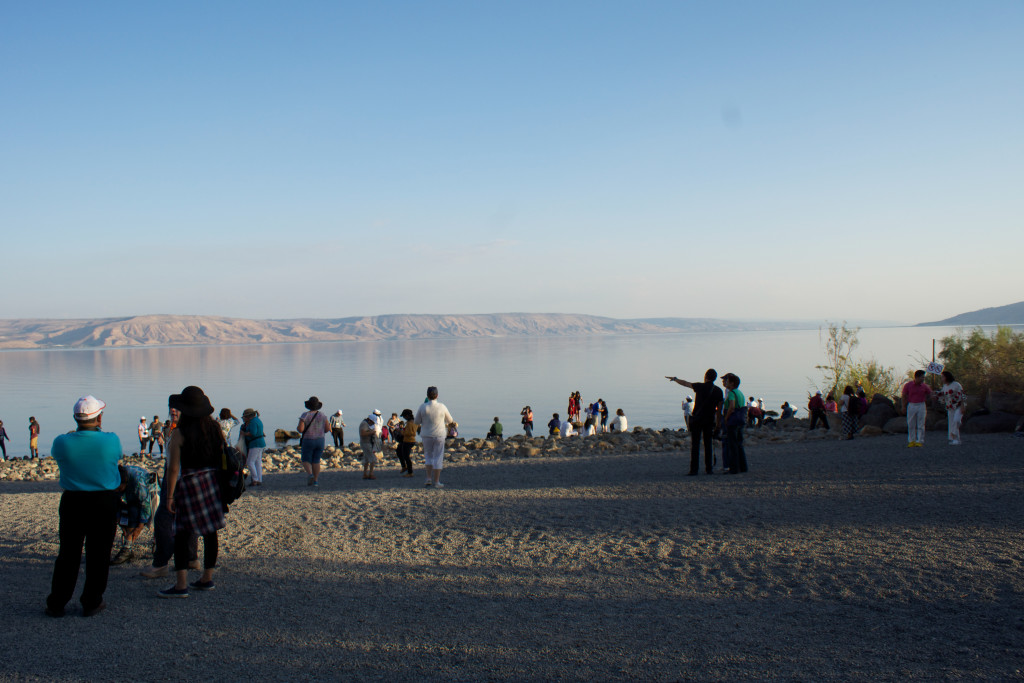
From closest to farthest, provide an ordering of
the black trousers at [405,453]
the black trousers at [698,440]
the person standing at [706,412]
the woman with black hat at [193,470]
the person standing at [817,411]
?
the woman with black hat at [193,470] < the person standing at [706,412] < the black trousers at [698,440] < the black trousers at [405,453] < the person standing at [817,411]

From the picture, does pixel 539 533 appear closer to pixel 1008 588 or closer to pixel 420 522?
pixel 420 522

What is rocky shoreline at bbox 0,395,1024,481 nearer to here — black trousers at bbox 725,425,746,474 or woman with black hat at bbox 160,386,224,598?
black trousers at bbox 725,425,746,474

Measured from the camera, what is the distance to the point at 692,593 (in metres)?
5.71

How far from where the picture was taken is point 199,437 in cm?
555

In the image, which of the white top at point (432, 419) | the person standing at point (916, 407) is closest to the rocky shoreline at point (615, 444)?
the person standing at point (916, 407)

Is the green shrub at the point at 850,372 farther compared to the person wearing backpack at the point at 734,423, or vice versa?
the green shrub at the point at 850,372

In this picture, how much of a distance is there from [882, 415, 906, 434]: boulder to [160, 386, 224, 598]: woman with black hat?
16.9 meters

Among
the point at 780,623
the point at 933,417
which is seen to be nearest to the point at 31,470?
the point at 780,623

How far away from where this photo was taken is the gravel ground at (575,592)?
4398 millimetres

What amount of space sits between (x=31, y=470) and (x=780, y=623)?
21.5m

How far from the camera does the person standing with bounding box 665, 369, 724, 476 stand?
448 inches

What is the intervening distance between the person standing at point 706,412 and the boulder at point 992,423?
28.5 ft

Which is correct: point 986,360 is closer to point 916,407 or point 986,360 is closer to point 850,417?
point 850,417

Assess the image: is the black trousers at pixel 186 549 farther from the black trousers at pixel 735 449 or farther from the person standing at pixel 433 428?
the black trousers at pixel 735 449
